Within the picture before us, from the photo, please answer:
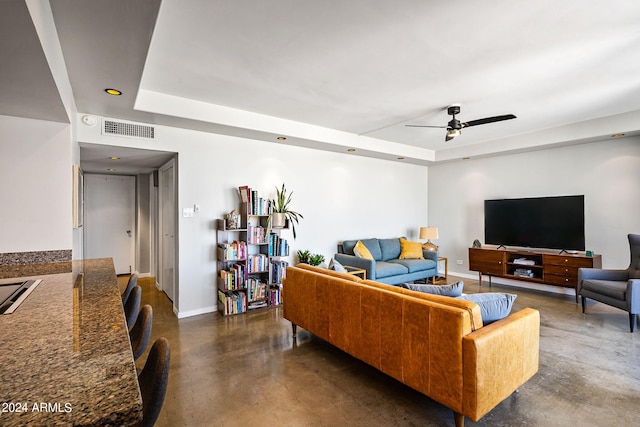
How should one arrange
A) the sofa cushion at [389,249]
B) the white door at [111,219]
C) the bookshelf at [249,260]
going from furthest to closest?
1. the white door at [111,219]
2. the sofa cushion at [389,249]
3. the bookshelf at [249,260]

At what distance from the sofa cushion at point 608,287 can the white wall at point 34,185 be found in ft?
18.7

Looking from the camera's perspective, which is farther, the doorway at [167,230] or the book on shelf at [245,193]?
the doorway at [167,230]

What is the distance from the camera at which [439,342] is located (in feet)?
6.48

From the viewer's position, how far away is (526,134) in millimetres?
5367

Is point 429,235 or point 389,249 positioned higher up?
point 429,235

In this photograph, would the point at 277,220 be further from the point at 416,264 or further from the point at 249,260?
the point at 416,264

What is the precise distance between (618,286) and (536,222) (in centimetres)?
172

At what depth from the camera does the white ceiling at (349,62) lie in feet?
7.02

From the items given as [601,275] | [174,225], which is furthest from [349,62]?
[601,275]

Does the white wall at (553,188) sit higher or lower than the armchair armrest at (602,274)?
higher

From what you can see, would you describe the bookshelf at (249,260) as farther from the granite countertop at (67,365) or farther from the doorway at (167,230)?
the granite countertop at (67,365)

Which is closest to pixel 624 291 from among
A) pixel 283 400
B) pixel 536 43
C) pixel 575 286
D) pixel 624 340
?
pixel 624 340

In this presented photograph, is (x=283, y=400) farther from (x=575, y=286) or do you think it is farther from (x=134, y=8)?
(x=575, y=286)

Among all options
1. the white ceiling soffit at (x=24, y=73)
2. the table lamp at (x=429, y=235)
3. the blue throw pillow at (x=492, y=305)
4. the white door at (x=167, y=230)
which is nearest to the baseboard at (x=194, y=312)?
the white door at (x=167, y=230)
